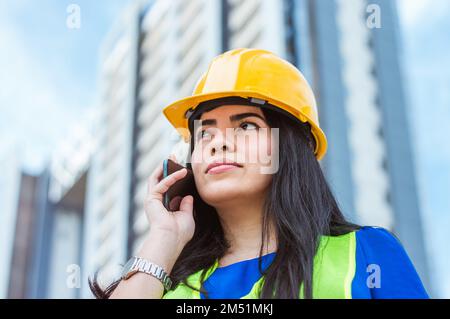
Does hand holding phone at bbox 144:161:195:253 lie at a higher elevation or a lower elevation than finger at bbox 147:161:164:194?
lower

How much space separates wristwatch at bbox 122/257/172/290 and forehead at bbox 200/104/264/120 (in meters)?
0.64

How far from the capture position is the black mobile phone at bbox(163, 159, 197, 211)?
119 inches

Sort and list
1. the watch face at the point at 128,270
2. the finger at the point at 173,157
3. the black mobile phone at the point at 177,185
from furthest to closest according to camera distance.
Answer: the finger at the point at 173,157 → the black mobile phone at the point at 177,185 → the watch face at the point at 128,270

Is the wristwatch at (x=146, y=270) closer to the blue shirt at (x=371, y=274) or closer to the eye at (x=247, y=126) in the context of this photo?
the blue shirt at (x=371, y=274)

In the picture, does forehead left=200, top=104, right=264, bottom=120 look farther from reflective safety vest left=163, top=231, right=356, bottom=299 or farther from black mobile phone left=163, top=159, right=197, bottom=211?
reflective safety vest left=163, top=231, right=356, bottom=299

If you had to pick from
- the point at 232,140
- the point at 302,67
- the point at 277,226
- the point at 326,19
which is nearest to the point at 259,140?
the point at 232,140

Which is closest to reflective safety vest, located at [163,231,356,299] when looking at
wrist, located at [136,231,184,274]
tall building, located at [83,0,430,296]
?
wrist, located at [136,231,184,274]

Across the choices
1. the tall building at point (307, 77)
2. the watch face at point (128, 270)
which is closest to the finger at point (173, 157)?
the watch face at point (128, 270)

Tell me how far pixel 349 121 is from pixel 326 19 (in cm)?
826

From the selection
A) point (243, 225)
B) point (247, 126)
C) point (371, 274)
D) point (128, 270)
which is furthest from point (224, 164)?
point (371, 274)

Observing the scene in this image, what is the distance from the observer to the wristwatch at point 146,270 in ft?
8.62

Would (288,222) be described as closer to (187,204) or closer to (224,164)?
(224,164)

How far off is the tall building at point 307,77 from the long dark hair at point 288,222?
40.9 m
